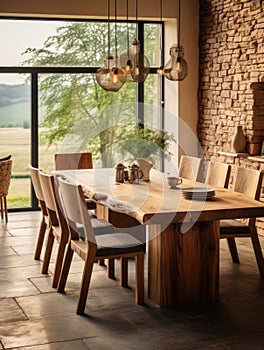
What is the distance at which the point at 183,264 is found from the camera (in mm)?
4945

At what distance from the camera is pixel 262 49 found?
7.52 meters

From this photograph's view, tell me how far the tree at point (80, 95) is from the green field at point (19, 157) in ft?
0.74

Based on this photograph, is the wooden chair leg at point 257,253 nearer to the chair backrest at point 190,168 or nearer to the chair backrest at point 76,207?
the chair backrest at point 190,168

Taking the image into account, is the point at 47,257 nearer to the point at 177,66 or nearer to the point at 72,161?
the point at 72,161

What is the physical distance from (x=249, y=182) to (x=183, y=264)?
1.23 m

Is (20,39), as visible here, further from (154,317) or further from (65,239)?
(154,317)

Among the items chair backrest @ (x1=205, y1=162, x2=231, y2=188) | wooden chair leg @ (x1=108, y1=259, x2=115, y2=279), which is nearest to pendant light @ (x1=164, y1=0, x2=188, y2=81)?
chair backrest @ (x1=205, y1=162, x2=231, y2=188)

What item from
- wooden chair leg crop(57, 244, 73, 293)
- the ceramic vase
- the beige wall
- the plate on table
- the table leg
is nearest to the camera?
the table leg

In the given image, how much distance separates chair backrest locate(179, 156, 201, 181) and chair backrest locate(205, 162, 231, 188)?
0.33 m

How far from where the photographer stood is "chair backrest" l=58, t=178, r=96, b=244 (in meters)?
4.75

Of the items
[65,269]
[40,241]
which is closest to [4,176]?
[40,241]

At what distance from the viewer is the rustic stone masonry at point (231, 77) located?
25.3ft

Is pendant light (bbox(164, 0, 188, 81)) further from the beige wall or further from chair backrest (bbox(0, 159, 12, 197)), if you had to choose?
the beige wall

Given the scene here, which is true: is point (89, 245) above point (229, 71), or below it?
below
